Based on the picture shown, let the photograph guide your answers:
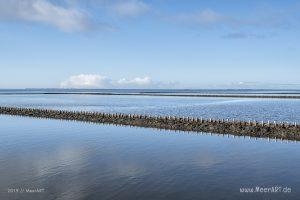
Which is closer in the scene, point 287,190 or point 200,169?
point 287,190

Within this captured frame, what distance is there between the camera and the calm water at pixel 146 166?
2696 cm

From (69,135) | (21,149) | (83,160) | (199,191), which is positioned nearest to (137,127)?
(69,135)

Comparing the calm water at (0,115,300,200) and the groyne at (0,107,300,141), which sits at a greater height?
the groyne at (0,107,300,141)

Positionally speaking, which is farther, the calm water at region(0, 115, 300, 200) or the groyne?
the groyne

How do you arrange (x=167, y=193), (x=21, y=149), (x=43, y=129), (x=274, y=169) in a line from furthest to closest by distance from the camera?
(x=43, y=129)
(x=21, y=149)
(x=274, y=169)
(x=167, y=193)

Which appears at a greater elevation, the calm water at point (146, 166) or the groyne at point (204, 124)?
the groyne at point (204, 124)

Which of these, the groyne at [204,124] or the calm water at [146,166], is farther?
the groyne at [204,124]

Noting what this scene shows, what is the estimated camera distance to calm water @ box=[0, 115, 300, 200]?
88.5 ft

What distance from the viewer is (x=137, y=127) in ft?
221

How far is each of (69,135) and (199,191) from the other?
3347 centimetres

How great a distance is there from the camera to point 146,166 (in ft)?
114

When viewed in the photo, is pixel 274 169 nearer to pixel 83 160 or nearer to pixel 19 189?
pixel 83 160

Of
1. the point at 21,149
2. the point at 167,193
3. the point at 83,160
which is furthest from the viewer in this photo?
the point at 21,149

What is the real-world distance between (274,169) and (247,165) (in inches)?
96.5
